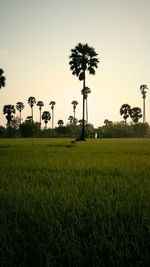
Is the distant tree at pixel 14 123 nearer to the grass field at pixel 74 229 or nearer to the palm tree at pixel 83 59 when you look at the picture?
the palm tree at pixel 83 59

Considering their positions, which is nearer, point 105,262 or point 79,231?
point 105,262

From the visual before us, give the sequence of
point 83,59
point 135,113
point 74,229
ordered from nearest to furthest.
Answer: point 74,229, point 83,59, point 135,113

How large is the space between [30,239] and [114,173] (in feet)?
25.7

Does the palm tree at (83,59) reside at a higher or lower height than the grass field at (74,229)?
higher

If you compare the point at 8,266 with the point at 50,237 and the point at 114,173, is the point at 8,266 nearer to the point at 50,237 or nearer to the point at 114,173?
the point at 50,237

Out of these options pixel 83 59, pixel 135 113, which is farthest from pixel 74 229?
pixel 135 113

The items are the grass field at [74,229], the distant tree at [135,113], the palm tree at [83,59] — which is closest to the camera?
the grass field at [74,229]

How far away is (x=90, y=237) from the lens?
469 centimetres

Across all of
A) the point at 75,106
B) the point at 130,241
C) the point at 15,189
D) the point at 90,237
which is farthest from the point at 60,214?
the point at 75,106

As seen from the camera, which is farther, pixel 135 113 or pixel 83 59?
pixel 135 113

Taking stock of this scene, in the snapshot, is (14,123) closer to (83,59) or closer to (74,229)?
(83,59)

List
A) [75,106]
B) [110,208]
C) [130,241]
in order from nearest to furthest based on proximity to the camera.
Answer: [130,241], [110,208], [75,106]

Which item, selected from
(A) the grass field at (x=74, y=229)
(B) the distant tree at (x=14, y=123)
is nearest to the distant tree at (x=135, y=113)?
(B) the distant tree at (x=14, y=123)

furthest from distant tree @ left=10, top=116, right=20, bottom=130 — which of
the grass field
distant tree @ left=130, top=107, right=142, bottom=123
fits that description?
the grass field
